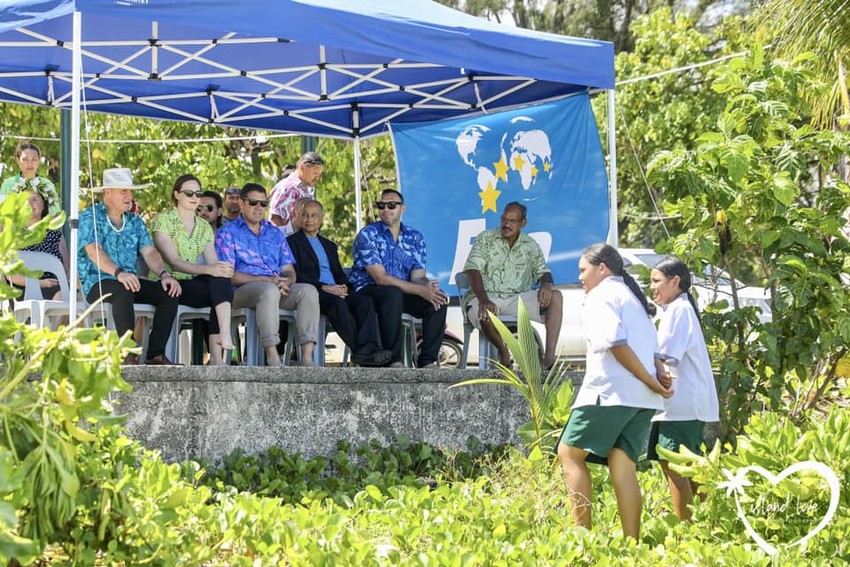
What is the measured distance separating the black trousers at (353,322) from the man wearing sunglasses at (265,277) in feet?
0.80

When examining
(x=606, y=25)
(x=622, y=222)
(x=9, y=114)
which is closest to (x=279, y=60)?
(x=9, y=114)

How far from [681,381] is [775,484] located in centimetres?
119

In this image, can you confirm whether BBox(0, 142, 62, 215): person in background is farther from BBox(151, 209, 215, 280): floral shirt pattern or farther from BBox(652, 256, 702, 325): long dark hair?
BBox(652, 256, 702, 325): long dark hair

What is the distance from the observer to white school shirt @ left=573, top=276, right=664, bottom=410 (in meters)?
5.60

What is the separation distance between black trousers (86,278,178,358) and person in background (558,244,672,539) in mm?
3180

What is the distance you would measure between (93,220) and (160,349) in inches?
38.2

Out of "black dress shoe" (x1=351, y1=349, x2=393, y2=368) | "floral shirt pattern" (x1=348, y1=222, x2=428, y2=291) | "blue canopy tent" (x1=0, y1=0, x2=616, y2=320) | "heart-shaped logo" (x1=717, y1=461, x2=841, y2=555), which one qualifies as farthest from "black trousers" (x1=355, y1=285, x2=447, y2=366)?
"heart-shaped logo" (x1=717, y1=461, x2=841, y2=555)

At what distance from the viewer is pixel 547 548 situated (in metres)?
5.18

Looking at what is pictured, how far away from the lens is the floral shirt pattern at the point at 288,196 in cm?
1009

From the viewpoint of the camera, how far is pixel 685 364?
21.0 ft

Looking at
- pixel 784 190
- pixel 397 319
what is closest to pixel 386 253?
pixel 397 319

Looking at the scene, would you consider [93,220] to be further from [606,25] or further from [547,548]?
[606,25]

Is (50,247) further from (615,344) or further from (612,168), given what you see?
(615,344)

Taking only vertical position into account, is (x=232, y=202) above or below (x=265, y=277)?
above
